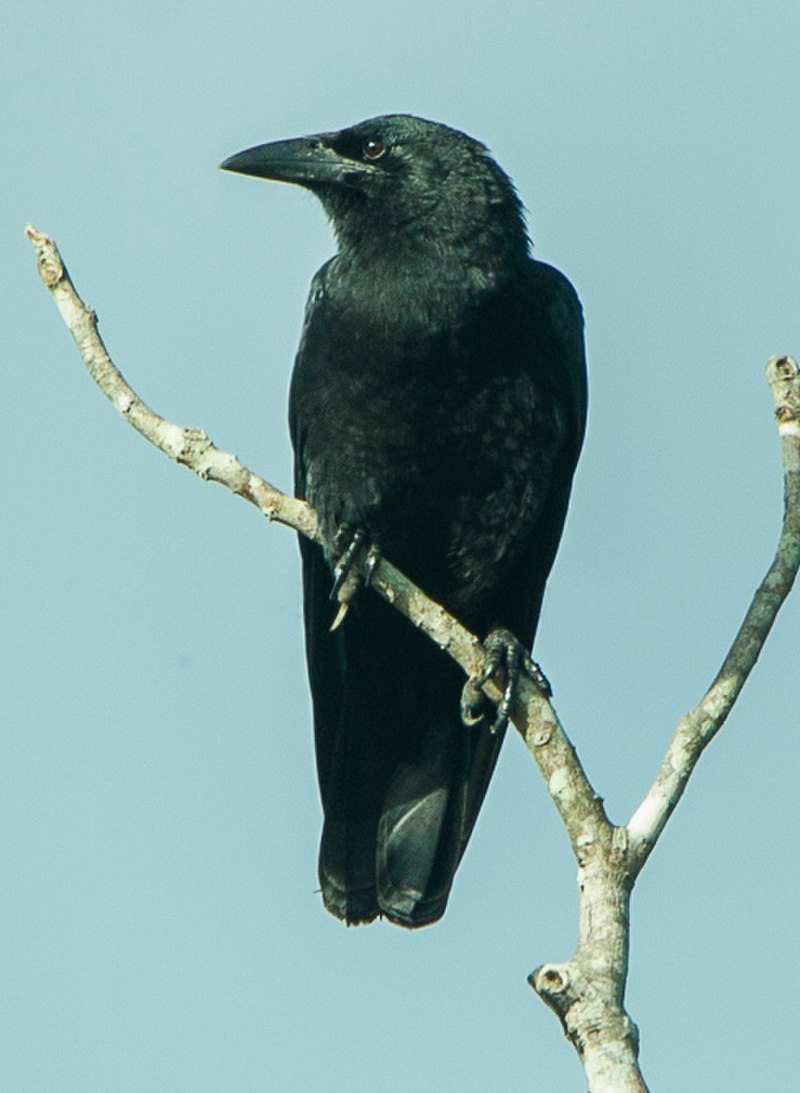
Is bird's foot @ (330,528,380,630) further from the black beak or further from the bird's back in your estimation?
the black beak

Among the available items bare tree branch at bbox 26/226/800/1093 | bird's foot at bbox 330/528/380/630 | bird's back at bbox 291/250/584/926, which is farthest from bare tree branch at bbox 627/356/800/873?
bird's foot at bbox 330/528/380/630

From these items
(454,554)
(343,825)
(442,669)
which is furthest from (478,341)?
(343,825)

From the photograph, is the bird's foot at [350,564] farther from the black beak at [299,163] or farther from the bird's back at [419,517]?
the black beak at [299,163]

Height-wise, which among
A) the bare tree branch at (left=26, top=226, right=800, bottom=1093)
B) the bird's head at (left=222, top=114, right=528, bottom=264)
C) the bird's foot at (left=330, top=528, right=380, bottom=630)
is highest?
the bird's head at (left=222, top=114, right=528, bottom=264)

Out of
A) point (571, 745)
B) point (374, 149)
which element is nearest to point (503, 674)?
point (571, 745)

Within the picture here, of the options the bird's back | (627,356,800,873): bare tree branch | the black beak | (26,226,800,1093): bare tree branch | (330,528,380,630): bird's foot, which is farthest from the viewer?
the black beak

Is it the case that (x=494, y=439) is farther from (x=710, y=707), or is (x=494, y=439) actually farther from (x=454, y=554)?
(x=710, y=707)

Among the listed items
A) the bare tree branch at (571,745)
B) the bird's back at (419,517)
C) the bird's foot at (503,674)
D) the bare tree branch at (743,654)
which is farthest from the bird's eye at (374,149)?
the bare tree branch at (743,654)
